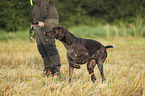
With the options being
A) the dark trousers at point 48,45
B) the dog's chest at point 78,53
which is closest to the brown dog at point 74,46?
the dog's chest at point 78,53

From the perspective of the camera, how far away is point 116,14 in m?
21.0

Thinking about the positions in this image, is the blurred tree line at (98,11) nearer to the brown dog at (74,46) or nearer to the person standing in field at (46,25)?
the person standing in field at (46,25)

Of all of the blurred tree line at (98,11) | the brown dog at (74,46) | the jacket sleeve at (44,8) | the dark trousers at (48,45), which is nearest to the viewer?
the brown dog at (74,46)

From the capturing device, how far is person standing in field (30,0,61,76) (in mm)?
4190

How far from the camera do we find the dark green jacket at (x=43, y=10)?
4.13m

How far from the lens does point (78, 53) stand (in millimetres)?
3328

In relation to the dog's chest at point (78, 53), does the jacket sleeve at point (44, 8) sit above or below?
above

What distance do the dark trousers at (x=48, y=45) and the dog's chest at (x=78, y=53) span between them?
3.98ft

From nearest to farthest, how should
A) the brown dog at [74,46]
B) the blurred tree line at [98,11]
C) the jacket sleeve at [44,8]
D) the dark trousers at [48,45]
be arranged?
the brown dog at [74,46] < the jacket sleeve at [44,8] < the dark trousers at [48,45] < the blurred tree line at [98,11]

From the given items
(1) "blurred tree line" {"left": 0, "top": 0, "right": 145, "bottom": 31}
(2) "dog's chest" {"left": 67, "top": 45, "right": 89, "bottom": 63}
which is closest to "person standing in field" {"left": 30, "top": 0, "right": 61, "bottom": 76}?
(2) "dog's chest" {"left": 67, "top": 45, "right": 89, "bottom": 63}

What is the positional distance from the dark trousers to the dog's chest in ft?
3.98

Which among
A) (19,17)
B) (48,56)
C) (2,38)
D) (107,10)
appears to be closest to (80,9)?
(107,10)

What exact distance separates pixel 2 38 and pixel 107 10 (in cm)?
1291

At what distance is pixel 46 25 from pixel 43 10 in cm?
37
